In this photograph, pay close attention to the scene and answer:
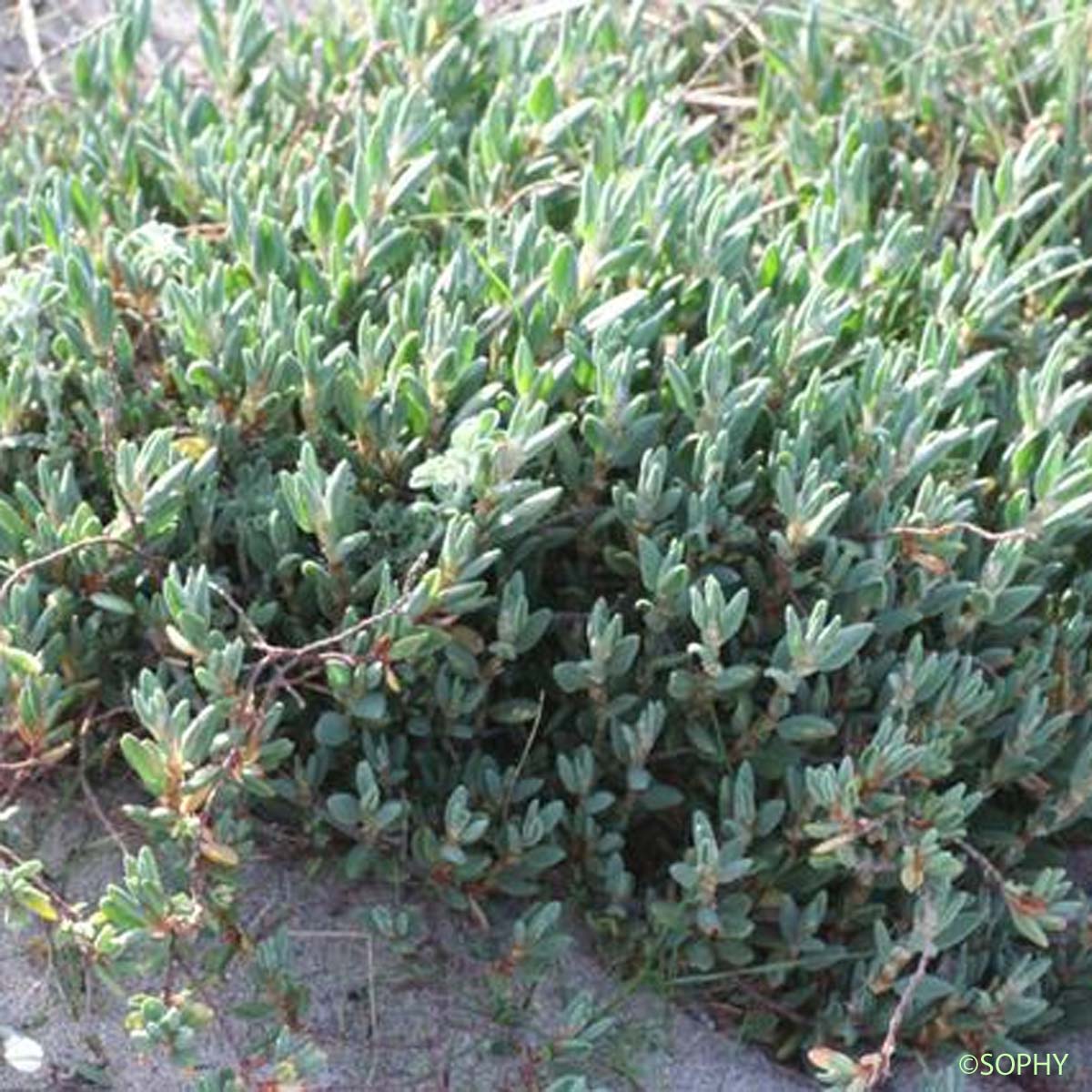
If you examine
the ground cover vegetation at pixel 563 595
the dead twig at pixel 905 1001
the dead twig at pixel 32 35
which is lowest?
the dead twig at pixel 905 1001

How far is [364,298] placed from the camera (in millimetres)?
3221

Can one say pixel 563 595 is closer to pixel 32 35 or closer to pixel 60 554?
pixel 60 554

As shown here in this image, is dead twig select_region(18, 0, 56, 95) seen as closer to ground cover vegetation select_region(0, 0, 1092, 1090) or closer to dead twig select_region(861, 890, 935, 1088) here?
ground cover vegetation select_region(0, 0, 1092, 1090)

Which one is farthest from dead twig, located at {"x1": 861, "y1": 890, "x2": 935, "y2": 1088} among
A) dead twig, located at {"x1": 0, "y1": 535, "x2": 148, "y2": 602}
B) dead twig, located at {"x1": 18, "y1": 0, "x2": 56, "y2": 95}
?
dead twig, located at {"x1": 18, "y1": 0, "x2": 56, "y2": 95}

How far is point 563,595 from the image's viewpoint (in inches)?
120

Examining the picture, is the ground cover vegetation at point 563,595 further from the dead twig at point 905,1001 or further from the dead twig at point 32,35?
the dead twig at point 32,35

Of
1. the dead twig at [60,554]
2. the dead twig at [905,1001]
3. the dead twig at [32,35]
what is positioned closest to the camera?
the dead twig at [905,1001]

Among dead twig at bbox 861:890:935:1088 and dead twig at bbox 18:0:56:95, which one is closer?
dead twig at bbox 861:890:935:1088

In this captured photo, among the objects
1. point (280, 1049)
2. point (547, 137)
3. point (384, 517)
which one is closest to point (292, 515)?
point (384, 517)

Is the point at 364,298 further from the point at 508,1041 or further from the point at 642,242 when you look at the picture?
the point at 508,1041

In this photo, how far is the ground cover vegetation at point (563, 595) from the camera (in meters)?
2.78

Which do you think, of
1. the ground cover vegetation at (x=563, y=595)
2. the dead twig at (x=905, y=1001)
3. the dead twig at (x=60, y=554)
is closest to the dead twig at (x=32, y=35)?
the ground cover vegetation at (x=563, y=595)

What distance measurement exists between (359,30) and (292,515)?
1529mm

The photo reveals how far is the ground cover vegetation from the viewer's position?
278 cm
